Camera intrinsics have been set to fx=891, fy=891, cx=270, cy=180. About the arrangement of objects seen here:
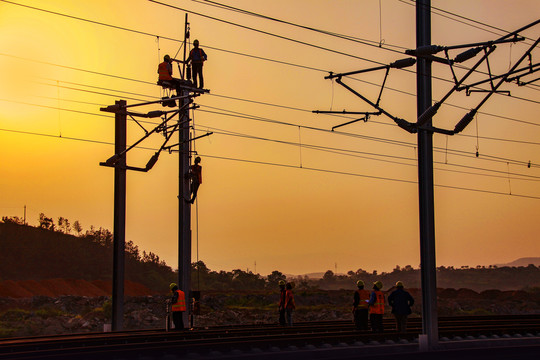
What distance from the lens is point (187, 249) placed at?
3262cm

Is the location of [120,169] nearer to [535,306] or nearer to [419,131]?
[419,131]

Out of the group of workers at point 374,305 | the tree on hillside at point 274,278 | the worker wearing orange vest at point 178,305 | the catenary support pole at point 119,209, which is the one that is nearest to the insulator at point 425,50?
the group of workers at point 374,305

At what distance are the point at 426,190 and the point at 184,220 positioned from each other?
1096 centimetres

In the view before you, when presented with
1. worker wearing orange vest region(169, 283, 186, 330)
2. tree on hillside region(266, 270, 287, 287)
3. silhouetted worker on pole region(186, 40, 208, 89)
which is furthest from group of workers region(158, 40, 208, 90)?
tree on hillside region(266, 270, 287, 287)

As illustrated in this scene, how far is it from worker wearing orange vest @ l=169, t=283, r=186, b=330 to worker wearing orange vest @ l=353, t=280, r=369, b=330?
5.66 metres

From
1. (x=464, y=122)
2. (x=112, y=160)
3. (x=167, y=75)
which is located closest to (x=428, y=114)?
(x=464, y=122)

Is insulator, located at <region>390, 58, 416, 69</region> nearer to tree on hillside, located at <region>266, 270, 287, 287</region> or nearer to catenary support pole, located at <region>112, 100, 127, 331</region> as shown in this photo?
catenary support pole, located at <region>112, 100, 127, 331</region>

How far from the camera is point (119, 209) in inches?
1259

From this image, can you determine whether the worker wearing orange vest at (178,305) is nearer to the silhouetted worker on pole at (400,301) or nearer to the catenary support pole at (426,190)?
the silhouetted worker on pole at (400,301)

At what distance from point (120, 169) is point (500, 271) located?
151 metres

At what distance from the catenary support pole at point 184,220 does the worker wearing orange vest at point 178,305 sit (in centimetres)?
241

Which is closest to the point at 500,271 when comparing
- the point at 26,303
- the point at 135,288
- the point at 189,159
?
the point at 135,288

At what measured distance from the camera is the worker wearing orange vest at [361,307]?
28453 millimetres

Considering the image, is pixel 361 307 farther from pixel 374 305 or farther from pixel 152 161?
pixel 152 161
